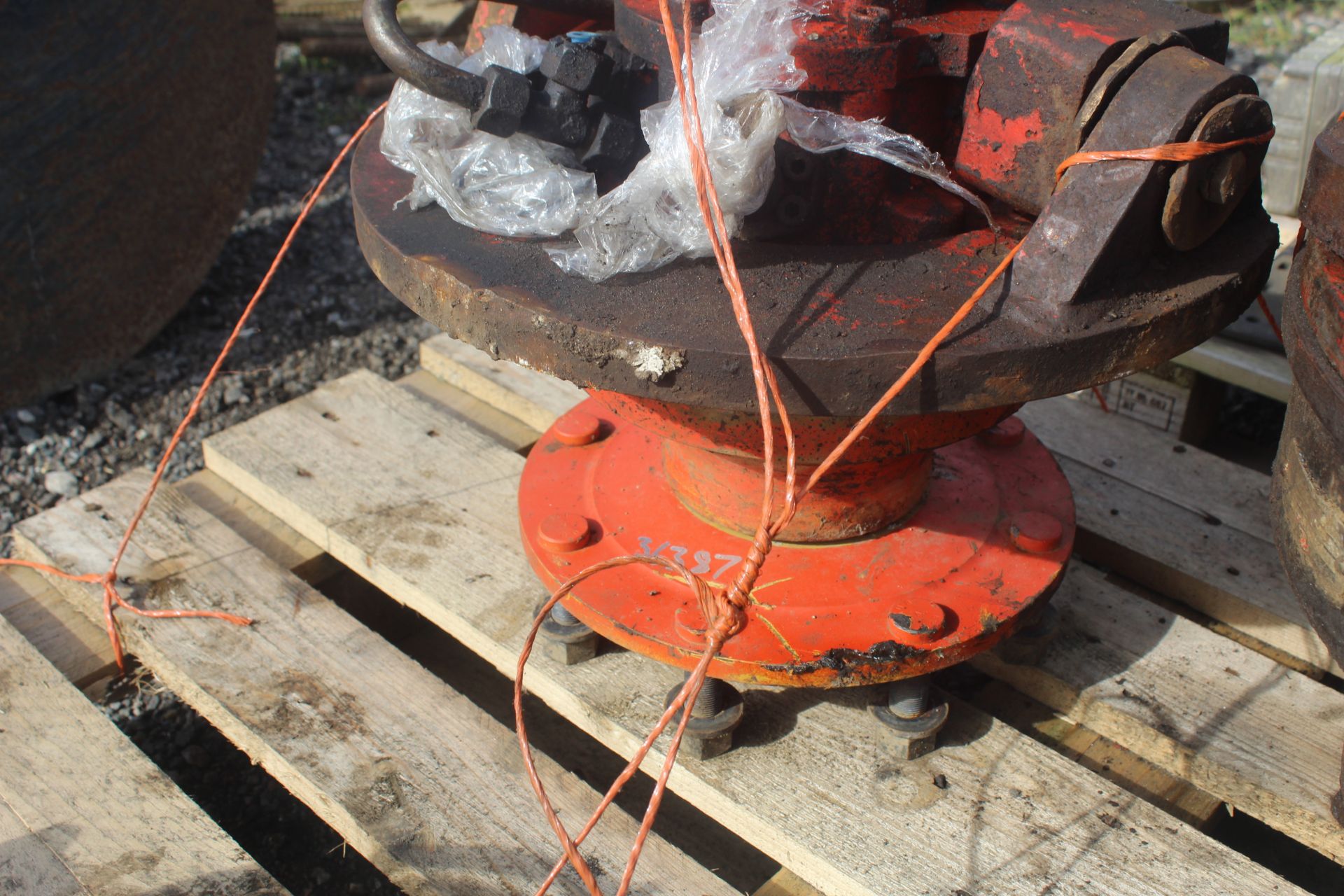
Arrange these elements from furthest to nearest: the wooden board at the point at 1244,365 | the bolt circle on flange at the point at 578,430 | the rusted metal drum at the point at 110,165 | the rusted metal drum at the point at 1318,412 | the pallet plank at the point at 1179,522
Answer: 1. the rusted metal drum at the point at 110,165
2. the wooden board at the point at 1244,365
3. the bolt circle on flange at the point at 578,430
4. the pallet plank at the point at 1179,522
5. the rusted metal drum at the point at 1318,412

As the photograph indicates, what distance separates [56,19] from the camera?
2.63 metres

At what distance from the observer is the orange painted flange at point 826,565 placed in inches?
59.4

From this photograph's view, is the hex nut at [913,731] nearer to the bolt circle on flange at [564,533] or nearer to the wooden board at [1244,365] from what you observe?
the bolt circle on flange at [564,533]

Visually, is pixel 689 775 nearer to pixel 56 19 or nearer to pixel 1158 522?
pixel 1158 522

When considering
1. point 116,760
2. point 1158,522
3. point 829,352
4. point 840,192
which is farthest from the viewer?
point 1158,522

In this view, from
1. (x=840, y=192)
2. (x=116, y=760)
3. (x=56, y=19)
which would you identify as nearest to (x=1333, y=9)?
(x=840, y=192)

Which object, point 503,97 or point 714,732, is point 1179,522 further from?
point 503,97

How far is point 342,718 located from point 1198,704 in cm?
126

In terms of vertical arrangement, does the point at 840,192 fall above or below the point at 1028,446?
above

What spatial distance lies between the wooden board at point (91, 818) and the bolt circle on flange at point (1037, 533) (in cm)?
115

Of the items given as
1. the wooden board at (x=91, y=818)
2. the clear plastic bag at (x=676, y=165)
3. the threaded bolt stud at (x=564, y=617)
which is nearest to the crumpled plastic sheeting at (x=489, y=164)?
the clear plastic bag at (x=676, y=165)

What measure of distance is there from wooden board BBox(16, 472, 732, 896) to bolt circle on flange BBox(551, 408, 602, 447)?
0.47 meters

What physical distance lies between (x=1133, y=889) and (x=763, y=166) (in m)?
0.99

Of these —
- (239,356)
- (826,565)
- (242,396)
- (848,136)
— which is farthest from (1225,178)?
(239,356)
